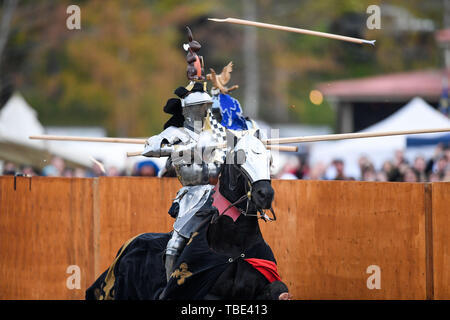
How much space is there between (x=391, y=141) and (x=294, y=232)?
944cm

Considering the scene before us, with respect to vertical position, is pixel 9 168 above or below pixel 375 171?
above

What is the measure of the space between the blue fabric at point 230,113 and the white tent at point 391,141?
8.63 meters

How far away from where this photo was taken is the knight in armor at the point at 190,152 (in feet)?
28.6

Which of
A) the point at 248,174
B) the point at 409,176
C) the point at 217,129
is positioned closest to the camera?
the point at 248,174

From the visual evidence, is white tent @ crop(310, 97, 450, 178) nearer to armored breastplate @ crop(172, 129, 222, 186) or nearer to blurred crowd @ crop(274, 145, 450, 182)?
blurred crowd @ crop(274, 145, 450, 182)

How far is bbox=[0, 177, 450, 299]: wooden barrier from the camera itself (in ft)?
34.3

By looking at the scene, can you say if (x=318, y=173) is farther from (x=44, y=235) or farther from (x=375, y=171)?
(x=44, y=235)

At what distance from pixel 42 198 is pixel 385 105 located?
24473 millimetres

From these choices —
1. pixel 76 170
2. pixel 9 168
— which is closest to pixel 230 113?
pixel 9 168

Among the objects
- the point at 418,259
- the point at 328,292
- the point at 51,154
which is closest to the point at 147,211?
the point at 328,292

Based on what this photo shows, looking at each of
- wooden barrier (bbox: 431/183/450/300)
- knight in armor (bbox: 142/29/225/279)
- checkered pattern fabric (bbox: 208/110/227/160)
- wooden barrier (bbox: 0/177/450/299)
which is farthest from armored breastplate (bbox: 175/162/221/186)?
wooden barrier (bbox: 431/183/450/300)

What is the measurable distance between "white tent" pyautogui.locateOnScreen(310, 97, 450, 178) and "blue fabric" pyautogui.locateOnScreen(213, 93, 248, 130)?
340 inches

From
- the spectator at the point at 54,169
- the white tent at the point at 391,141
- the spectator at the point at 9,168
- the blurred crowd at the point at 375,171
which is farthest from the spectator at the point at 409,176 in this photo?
the spectator at the point at 9,168

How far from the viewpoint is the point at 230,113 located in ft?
30.8
